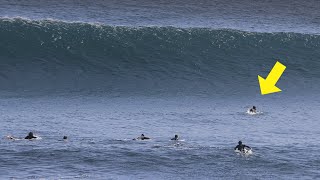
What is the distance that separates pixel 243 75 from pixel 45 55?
14301 mm

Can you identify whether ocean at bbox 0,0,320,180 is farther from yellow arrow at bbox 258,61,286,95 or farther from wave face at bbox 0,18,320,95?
yellow arrow at bbox 258,61,286,95

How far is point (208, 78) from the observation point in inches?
2589

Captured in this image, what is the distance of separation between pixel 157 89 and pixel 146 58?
699cm

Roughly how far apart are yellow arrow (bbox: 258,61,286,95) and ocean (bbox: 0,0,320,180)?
0.46 metres

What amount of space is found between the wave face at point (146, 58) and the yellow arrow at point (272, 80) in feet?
1.74

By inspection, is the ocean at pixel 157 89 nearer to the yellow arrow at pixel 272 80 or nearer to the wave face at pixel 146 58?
the wave face at pixel 146 58

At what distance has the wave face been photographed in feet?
208

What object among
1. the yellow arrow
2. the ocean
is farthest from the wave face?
the yellow arrow

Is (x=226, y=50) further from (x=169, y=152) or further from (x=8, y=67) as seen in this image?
(x=169, y=152)

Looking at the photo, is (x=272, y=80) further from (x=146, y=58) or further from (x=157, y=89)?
(x=146, y=58)

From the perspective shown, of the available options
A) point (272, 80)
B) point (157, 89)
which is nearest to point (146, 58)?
point (157, 89)

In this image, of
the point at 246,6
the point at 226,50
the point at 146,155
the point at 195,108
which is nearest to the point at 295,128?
the point at 195,108

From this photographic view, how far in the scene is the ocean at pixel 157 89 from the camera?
1756 inches

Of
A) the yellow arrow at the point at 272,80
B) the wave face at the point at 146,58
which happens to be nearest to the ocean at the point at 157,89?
the wave face at the point at 146,58
